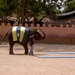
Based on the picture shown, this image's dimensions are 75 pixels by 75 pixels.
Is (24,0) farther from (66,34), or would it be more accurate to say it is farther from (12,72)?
(12,72)

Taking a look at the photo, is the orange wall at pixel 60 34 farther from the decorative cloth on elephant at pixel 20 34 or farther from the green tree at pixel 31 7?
the decorative cloth on elephant at pixel 20 34

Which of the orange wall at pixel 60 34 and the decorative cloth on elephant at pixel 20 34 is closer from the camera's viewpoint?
the decorative cloth on elephant at pixel 20 34

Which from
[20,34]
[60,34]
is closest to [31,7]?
[60,34]

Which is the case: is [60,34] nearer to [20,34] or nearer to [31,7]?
[31,7]

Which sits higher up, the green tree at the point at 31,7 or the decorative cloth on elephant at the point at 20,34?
the green tree at the point at 31,7

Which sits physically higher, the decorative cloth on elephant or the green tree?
the green tree

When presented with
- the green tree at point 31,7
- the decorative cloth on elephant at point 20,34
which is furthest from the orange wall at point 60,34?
the decorative cloth on elephant at point 20,34

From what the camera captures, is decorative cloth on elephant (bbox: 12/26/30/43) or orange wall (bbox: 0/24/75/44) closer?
decorative cloth on elephant (bbox: 12/26/30/43)

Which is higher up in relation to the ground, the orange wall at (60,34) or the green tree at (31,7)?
the green tree at (31,7)

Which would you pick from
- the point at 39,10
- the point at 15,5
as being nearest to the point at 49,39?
the point at 39,10

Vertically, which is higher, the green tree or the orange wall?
the green tree

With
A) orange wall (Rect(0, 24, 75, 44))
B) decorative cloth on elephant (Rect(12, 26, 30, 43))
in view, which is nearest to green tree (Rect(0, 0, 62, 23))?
orange wall (Rect(0, 24, 75, 44))

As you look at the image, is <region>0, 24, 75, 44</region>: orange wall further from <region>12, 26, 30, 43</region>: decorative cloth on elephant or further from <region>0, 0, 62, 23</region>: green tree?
<region>12, 26, 30, 43</region>: decorative cloth on elephant

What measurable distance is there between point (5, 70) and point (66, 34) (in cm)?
1060
